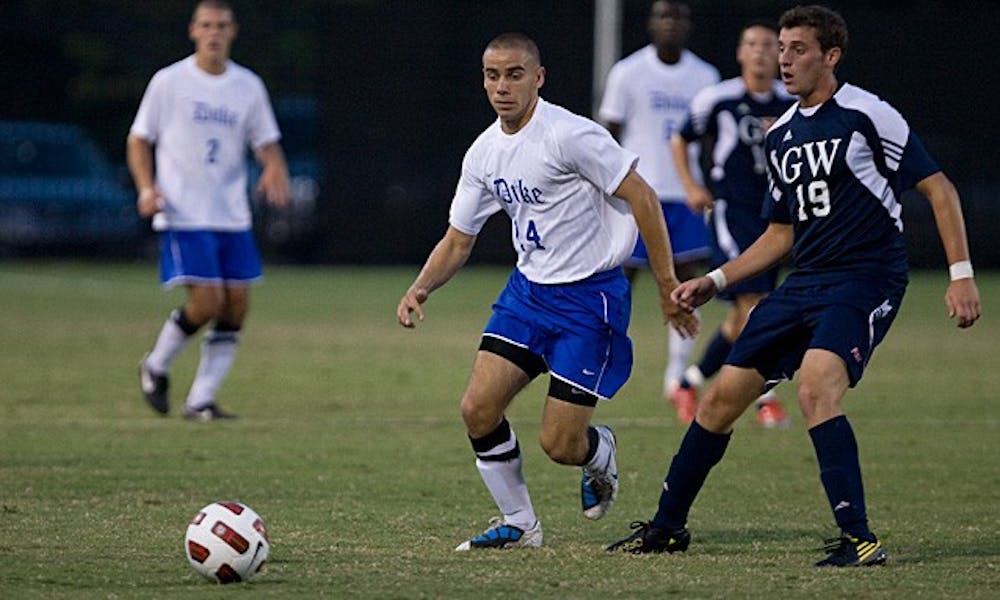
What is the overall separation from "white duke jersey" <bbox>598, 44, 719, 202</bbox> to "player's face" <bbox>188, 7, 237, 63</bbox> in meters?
2.87

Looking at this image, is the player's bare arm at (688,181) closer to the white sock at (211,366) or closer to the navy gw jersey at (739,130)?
the navy gw jersey at (739,130)

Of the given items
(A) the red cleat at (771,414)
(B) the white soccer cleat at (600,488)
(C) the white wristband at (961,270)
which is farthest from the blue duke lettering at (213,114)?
(C) the white wristband at (961,270)

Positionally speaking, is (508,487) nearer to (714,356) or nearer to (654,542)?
(654,542)

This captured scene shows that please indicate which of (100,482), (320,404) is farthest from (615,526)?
(320,404)

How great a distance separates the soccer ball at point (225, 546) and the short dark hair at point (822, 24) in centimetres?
272

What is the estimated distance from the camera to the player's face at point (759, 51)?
11.9 m

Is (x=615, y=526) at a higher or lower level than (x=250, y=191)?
higher

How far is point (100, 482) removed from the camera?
9.37m

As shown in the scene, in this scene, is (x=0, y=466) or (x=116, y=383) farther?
(x=116, y=383)

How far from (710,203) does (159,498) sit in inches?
178

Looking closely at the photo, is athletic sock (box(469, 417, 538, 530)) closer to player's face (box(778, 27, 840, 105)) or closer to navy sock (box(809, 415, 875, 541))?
navy sock (box(809, 415, 875, 541))

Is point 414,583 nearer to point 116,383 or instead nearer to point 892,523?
point 892,523

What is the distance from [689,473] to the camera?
7469mm

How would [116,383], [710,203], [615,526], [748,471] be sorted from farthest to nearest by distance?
[116,383], [710,203], [748,471], [615,526]
